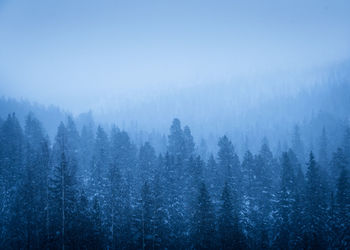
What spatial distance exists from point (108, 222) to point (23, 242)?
11.8 meters

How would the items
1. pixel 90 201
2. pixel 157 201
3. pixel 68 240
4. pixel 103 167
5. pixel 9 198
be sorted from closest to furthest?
pixel 68 240 → pixel 157 201 → pixel 9 198 → pixel 90 201 → pixel 103 167

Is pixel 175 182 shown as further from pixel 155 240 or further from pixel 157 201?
pixel 155 240

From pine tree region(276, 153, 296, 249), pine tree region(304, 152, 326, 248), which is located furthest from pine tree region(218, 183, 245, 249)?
pine tree region(304, 152, 326, 248)

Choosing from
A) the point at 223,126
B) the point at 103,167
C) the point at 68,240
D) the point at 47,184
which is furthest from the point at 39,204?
the point at 223,126

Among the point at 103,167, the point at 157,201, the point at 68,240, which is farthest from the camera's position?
the point at 103,167

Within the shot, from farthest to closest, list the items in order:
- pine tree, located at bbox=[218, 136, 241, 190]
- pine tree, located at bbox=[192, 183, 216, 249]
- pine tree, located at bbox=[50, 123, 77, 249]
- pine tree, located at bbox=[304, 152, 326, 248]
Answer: pine tree, located at bbox=[218, 136, 241, 190]
pine tree, located at bbox=[304, 152, 326, 248]
pine tree, located at bbox=[192, 183, 216, 249]
pine tree, located at bbox=[50, 123, 77, 249]

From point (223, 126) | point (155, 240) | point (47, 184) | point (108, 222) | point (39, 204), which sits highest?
point (223, 126)

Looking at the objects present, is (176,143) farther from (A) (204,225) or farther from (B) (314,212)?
(B) (314,212)

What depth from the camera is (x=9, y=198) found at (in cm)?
4441

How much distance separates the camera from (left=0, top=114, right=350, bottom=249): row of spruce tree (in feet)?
118

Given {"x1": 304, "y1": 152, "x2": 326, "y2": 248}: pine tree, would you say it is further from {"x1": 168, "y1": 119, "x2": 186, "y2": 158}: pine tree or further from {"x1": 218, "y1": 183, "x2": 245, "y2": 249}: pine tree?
{"x1": 168, "y1": 119, "x2": 186, "y2": 158}: pine tree

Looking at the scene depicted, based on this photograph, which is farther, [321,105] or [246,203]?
[321,105]

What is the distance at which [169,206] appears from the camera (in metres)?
42.5

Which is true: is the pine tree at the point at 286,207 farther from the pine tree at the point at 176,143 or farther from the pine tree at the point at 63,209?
the pine tree at the point at 63,209
